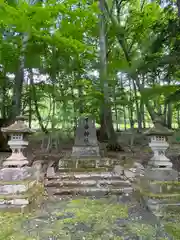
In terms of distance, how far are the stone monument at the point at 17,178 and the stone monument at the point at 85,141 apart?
3.24 meters

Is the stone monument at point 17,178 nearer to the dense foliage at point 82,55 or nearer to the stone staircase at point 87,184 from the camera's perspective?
the stone staircase at point 87,184

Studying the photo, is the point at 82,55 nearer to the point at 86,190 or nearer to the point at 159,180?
the point at 86,190

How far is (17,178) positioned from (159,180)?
277cm

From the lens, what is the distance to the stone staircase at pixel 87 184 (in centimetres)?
480

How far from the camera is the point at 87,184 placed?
5.10 m

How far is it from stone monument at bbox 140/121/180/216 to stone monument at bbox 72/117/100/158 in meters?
3.48

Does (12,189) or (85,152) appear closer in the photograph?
(12,189)

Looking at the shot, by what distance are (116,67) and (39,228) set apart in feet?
22.0

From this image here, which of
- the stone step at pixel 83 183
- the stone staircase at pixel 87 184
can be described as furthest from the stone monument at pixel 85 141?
the stone step at pixel 83 183

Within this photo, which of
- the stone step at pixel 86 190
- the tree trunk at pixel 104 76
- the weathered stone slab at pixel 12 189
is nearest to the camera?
the weathered stone slab at pixel 12 189

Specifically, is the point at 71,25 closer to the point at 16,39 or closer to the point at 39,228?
the point at 16,39

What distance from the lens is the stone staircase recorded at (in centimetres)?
480

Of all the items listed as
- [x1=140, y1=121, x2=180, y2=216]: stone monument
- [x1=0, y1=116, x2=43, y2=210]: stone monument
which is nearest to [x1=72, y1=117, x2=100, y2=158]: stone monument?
[x1=0, y1=116, x2=43, y2=210]: stone monument

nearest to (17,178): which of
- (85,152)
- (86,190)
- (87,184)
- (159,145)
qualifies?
(86,190)
